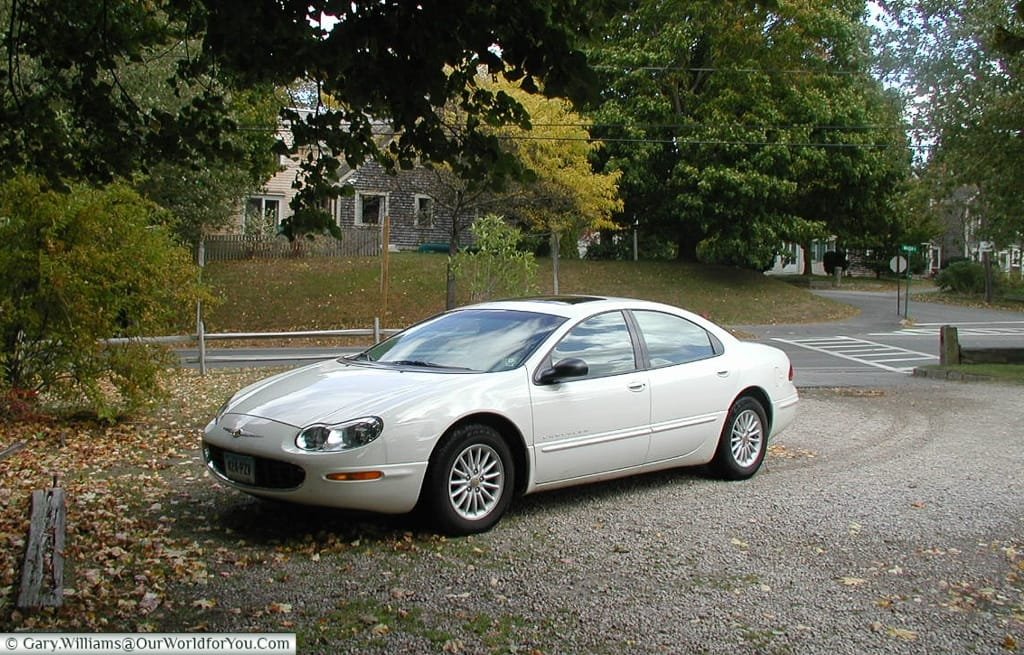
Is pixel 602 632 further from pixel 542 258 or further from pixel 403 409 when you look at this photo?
pixel 542 258

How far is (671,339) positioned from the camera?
8039mm

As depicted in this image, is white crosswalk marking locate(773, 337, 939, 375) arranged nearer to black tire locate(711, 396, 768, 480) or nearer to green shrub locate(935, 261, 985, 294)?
black tire locate(711, 396, 768, 480)

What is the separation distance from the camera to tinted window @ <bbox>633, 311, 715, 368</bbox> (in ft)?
25.7

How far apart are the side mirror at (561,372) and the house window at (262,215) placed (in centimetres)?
3003

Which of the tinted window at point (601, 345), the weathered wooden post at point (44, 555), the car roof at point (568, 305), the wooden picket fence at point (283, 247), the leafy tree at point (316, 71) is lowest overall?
the weathered wooden post at point (44, 555)

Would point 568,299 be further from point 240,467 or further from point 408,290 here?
point 408,290

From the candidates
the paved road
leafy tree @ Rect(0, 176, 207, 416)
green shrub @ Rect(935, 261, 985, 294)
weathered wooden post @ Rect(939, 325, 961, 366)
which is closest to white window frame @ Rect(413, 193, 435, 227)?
the paved road

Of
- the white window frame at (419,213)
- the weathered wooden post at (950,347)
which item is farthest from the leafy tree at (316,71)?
the white window frame at (419,213)

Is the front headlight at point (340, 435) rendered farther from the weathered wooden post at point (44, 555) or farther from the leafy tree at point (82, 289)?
the leafy tree at point (82, 289)

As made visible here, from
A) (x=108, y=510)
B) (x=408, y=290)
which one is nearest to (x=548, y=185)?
(x=408, y=290)

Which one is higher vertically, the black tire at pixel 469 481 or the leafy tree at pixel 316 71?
the leafy tree at pixel 316 71

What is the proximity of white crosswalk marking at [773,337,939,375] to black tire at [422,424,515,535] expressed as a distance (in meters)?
16.2

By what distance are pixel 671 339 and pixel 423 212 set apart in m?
33.9

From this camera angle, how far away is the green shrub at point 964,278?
47.1m
